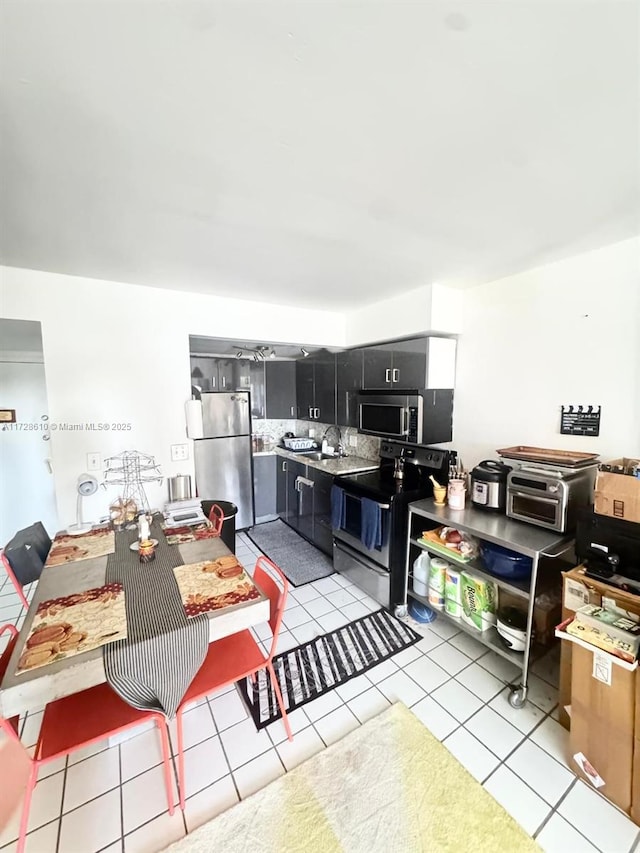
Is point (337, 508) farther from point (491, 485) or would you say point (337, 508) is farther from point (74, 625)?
point (74, 625)

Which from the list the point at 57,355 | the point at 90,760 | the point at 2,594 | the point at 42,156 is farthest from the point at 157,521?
the point at 42,156

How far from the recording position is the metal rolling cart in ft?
5.57

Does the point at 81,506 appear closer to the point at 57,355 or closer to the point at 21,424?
the point at 57,355

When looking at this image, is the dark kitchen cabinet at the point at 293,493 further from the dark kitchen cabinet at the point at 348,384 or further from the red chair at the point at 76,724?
the red chair at the point at 76,724

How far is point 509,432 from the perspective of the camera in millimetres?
2422

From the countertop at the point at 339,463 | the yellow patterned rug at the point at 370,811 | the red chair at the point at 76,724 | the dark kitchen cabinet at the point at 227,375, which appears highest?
the dark kitchen cabinet at the point at 227,375

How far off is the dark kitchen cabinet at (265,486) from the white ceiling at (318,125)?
267cm

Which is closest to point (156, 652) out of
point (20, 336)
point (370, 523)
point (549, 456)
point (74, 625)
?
point (74, 625)

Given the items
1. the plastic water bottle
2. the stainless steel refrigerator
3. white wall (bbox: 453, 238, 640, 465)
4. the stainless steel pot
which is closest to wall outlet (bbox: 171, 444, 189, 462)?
the stainless steel pot

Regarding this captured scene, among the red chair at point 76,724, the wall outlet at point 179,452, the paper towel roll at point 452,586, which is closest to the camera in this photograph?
the red chair at point 76,724

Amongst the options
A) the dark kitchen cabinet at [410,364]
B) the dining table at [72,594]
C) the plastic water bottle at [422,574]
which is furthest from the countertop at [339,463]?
the dining table at [72,594]

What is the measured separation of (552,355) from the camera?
2158 millimetres

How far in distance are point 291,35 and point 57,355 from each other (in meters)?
2.32

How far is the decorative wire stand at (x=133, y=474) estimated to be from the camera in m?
2.53
